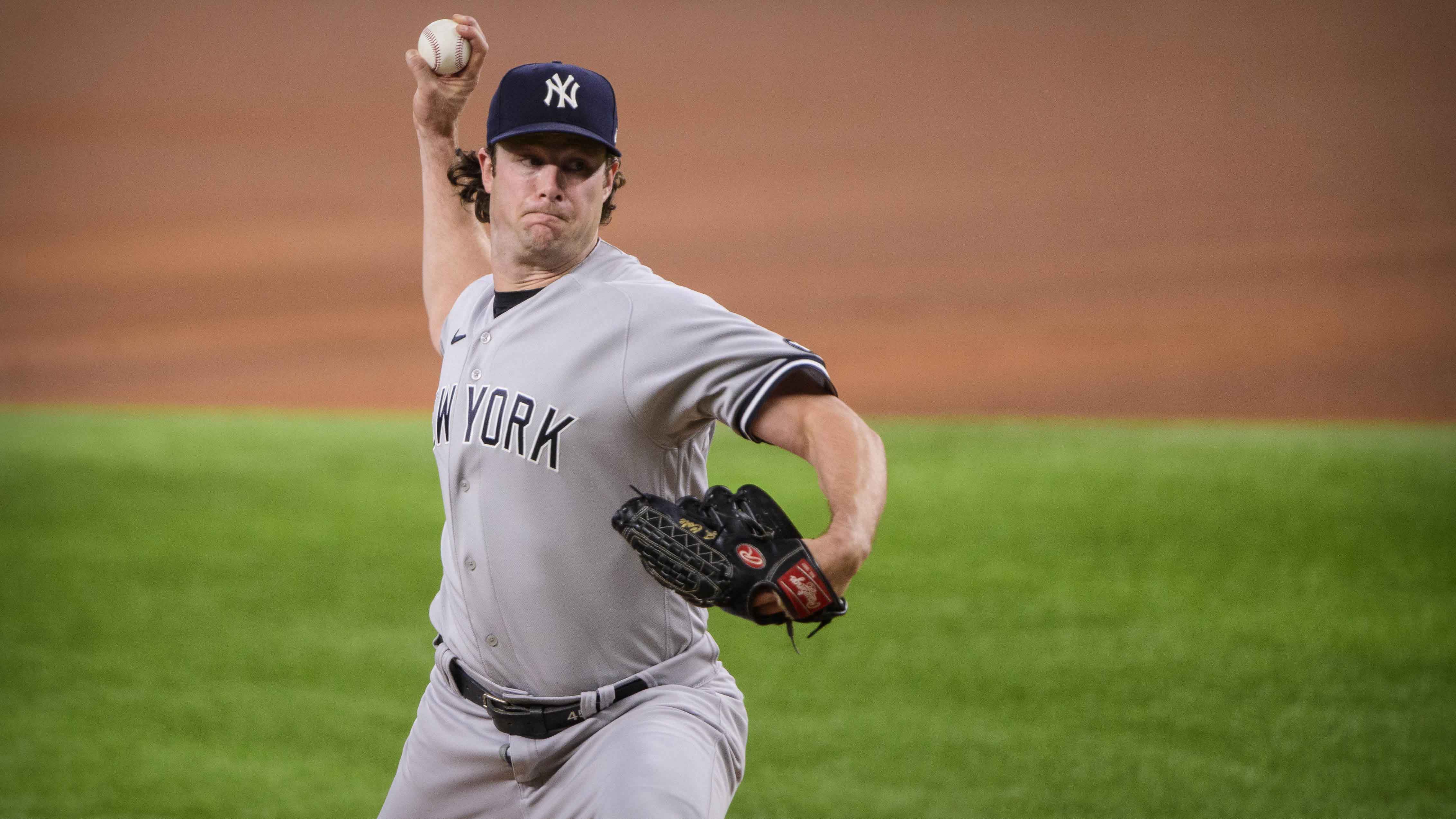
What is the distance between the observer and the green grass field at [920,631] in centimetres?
577

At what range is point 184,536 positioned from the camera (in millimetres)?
9891

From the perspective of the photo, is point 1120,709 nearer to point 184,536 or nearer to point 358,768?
point 358,768

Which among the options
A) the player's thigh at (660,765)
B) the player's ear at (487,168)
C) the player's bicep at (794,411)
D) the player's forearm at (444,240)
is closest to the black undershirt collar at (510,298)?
the player's ear at (487,168)

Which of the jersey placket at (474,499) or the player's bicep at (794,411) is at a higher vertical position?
the player's bicep at (794,411)

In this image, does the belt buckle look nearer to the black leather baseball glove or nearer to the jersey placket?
the jersey placket

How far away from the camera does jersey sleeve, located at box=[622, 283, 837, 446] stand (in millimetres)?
2521

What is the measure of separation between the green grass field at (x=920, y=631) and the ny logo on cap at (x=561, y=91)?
355cm

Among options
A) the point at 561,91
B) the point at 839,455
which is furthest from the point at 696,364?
the point at 561,91

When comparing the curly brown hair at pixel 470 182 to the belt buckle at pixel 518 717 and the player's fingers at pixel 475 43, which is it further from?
the belt buckle at pixel 518 717

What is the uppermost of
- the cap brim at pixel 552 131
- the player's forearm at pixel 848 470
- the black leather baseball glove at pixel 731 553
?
the cap brim at pixel 552 131

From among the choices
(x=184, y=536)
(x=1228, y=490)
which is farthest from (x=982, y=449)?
(x=184, y=536)

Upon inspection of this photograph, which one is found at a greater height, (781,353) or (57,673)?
(781,353)

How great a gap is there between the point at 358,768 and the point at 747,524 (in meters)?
4.27

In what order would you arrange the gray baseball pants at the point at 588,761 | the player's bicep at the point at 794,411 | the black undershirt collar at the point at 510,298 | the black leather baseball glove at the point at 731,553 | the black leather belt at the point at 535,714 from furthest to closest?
the black undershirt collar at the point at 510,298
the black leather belt at the point at 535,714
the gray baseball pants at the point at 588,761
the player's bicep at the point at 794,411
the black leather baseball glove at the point at 731,553
